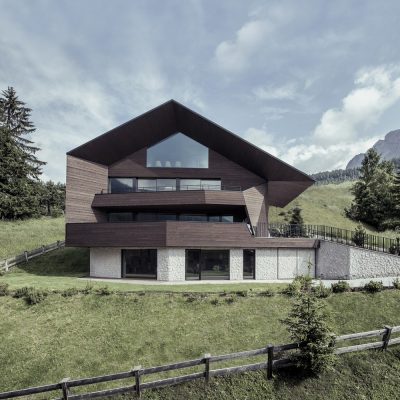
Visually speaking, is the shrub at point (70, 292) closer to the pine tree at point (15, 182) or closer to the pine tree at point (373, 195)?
the pine tree at point (15, 182)

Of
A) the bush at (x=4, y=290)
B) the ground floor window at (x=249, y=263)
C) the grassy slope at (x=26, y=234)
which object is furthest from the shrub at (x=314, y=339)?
the grassy slope at (x=26, y=234)

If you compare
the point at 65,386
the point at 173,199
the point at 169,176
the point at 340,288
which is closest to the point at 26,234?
the point at 169,176

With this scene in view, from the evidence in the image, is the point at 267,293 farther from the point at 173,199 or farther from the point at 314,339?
the point at 173,199

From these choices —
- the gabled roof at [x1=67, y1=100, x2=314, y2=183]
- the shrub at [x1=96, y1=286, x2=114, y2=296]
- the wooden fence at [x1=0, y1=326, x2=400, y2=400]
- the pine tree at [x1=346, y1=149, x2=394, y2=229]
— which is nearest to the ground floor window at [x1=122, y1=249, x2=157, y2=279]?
the shrub at [x1=96, y1=286, x2=114, y2=296]

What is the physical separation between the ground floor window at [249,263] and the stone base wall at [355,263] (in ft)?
16.9

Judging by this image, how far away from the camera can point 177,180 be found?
78.9 ft

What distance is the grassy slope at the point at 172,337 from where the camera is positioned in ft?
29.9

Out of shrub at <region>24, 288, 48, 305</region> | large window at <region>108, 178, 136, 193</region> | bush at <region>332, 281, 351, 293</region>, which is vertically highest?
large window at <region>108, 178, 136, 193</region>

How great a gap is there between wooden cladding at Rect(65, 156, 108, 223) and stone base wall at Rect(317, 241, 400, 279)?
18263 mm

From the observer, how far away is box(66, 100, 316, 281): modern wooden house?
2017 cm

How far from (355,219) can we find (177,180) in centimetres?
3812

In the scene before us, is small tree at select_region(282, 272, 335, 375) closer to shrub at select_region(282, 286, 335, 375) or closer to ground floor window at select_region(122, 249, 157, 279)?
shrub at select_region(282, 286, 335, 375)

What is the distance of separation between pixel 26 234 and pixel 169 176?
20523 mm

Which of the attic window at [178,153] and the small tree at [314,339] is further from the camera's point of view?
the attic window at [178,153]
